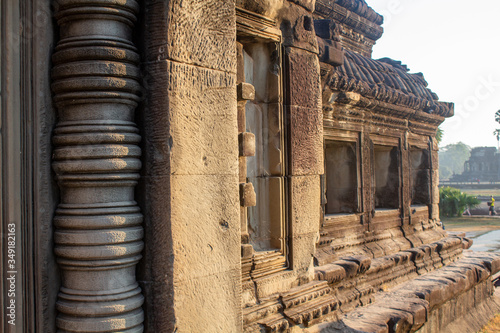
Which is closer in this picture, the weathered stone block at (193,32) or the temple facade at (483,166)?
the weathered stone block at (193,32)

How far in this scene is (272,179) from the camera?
3.33 metres

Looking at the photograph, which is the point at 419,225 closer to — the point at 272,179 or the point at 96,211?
the point at 272,179

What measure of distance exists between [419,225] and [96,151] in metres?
5.80

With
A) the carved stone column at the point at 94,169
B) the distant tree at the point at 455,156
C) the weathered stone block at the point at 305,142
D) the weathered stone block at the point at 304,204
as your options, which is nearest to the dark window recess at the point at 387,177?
the weathered stone block at the point at 305,142

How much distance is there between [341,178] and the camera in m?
5.66

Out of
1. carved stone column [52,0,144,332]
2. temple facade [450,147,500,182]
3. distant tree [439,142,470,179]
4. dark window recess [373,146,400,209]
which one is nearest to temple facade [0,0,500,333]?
carved stone column [52,0,144,332]

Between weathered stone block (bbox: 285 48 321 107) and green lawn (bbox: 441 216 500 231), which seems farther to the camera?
green lawn (bbox: 441 216 500 231)

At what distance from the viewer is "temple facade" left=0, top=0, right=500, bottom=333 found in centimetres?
206

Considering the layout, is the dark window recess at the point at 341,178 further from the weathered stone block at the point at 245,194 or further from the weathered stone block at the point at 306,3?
the weathered stone block at the point at 245,194

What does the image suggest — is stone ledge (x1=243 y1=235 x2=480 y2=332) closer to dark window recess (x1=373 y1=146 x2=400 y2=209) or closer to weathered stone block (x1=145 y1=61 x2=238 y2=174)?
dark window recess (x1=373 y1=146 x2=400 y2=209)

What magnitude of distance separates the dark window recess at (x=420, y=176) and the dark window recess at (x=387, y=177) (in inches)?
31.7

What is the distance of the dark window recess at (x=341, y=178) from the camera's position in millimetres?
5602

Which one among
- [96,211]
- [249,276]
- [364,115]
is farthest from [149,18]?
[364,115]

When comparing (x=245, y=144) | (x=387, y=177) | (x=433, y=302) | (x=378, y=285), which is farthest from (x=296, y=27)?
(x=387, y=177)
